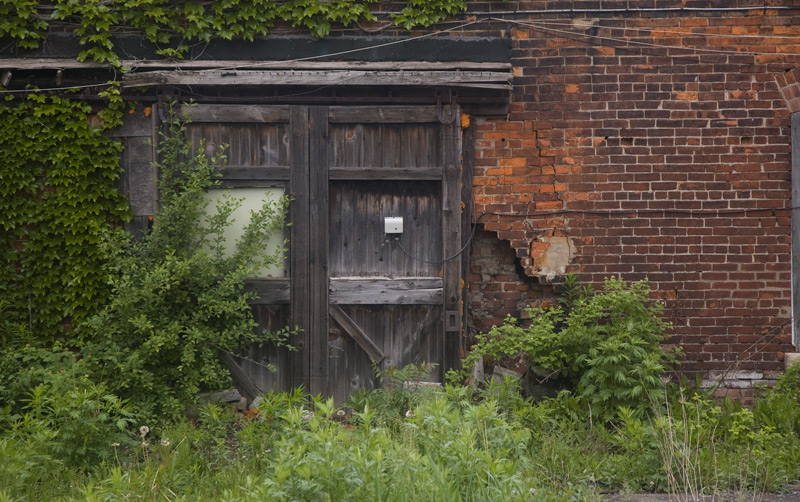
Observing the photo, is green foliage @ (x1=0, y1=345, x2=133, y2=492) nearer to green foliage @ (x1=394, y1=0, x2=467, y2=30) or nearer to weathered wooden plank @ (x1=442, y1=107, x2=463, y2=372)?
weathered wooden plank @ (x1=442, y1=107, x2=463, y2=372)

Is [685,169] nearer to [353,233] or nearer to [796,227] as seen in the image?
[796,227]

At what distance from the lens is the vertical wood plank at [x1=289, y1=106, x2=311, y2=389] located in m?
6.49

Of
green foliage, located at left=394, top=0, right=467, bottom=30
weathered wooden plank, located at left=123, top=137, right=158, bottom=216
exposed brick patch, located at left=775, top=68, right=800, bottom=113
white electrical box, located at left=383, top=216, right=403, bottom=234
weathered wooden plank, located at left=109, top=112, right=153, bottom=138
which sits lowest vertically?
white electrical box, located at left=383, top=216, right=403, bottom=234

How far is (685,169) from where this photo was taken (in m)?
6.52

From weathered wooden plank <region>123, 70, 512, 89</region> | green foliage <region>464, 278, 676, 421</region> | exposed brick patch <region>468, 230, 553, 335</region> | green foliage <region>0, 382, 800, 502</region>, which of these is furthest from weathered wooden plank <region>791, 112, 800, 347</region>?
weathered wooden plank <region>123, 70, 512, 89</region>

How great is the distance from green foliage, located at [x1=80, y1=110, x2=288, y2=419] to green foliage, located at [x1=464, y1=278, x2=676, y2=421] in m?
2.29

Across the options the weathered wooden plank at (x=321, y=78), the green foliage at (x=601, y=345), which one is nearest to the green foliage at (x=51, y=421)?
the weathered wooden plank at (x=321, y=78)

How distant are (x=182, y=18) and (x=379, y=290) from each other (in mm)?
3260

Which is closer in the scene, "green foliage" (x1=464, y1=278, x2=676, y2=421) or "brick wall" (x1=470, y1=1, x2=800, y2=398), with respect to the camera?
"green foliage" (x1=464, y1=278, x2=676, y2=421)

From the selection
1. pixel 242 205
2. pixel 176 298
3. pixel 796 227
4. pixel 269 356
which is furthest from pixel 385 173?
pixel 796 227

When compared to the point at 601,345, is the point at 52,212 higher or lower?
higher

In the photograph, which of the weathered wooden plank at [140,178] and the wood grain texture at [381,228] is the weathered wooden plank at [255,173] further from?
the weathered wooden plank at [140,178]

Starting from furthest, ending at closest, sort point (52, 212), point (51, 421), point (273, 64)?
point (273, 64), point (52, 212), point (51, 421)

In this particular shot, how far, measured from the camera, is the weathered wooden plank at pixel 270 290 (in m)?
6.49
